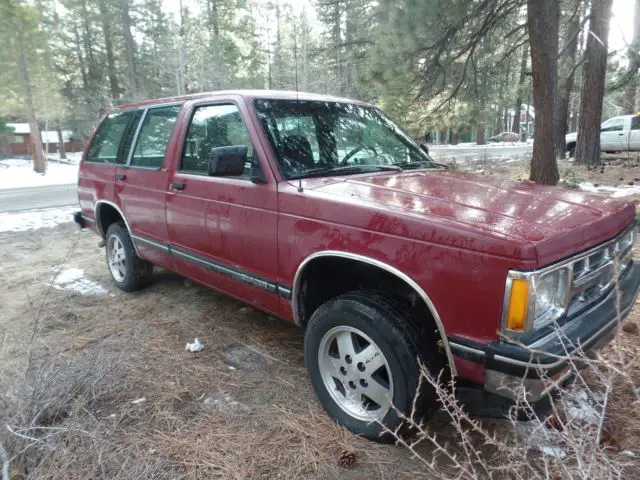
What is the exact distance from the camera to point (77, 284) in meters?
4.96

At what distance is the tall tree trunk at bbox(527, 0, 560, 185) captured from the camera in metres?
6.30

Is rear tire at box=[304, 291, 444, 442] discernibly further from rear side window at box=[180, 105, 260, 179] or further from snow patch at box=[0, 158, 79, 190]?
snow patch at box=[0, 158, 79, 190]

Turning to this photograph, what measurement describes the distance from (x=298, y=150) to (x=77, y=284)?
3.43 meters

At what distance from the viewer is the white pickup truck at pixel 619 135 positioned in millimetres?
16812

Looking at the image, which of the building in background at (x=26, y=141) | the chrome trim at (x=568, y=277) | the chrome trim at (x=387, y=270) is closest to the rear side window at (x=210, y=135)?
the chrome trim at (x=387, y=270)

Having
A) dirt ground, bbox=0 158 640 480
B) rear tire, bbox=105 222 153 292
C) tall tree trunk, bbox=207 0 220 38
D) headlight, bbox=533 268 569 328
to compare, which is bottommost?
dirt ground, bbox=0 158 640 480

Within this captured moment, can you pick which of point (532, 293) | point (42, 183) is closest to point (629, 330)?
point (532, 293)

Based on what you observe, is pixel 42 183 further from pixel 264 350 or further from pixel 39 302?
pixel 264 350

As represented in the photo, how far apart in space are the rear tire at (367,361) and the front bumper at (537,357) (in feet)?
0.90

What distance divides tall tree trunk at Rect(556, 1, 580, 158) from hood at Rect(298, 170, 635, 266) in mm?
8146

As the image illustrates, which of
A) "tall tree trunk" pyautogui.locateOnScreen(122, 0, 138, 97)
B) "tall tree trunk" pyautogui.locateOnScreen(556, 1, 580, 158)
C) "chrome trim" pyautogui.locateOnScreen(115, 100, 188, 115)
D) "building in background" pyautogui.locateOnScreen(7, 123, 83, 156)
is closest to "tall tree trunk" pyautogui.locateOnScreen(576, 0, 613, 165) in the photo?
"tall tree trunk" pyautogui.locateOnScreen(556, 1, 580, 158)

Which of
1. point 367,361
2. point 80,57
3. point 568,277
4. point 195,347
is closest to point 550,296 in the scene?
point 568,277

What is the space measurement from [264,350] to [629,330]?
2.71 m

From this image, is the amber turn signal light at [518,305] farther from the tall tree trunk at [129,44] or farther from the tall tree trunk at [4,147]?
the tall tree trunk at [4,147]
